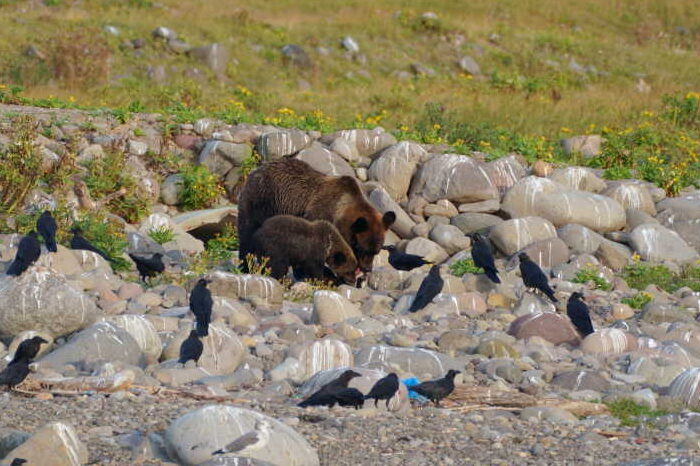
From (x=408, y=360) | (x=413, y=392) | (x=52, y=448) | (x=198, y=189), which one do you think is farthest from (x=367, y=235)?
(x=52, y=448)

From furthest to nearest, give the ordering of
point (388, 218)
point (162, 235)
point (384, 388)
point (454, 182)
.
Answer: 1. point (454, 182)
2. point (162, 235)
3. point (388, 218)
4. point (384, 388)

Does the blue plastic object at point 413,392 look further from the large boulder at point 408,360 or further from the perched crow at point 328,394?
the perched crow at point 328,394

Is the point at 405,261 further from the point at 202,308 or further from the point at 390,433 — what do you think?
the point at 390,433

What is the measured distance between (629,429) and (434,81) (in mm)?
23740

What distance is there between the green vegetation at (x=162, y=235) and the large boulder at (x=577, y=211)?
5.18 meters

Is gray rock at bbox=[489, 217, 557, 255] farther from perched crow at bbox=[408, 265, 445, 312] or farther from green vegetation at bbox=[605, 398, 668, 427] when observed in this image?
green vegetation at bbox=[605, 398, 668, 427]

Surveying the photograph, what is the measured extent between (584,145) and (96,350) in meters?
12.9

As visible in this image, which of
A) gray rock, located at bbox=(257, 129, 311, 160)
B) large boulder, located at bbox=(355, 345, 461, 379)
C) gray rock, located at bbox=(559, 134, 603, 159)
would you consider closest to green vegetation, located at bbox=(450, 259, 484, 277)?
gray rock, located at bbox=(257, 129, 311, 160)

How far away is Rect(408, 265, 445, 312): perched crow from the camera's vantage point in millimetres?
11164

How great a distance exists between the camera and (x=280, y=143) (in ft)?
54.8

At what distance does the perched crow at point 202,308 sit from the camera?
346 inches

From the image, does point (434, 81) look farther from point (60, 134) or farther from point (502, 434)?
point (502, 434)

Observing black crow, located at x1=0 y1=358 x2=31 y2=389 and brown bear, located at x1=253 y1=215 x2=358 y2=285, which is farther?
brown bear, located at x1=253 y1=215 x2=358 y2=285

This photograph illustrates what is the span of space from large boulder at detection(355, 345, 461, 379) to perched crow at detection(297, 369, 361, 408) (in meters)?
1.08
